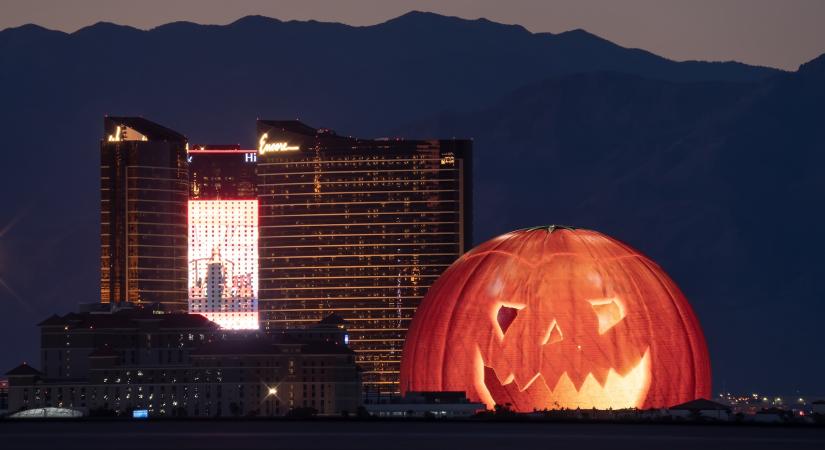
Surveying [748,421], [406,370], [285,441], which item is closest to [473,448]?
[285,441]

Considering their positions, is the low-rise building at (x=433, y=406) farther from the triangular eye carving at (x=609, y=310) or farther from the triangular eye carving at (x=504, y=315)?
the triangular eye carving at (x=609, y=310)

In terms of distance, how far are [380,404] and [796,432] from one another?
43.0 m

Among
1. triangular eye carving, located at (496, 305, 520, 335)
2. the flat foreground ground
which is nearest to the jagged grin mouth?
triangular eye carving, located at (496, 305, 520, 335)

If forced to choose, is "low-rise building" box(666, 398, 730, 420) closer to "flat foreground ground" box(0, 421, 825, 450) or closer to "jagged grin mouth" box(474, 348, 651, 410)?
"jagged grin mouth" box(474, 348, 651, 410)

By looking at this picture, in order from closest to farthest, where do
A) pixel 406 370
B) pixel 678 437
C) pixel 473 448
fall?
pixel 473 448 → pixel 678 437 → pixel 406 370

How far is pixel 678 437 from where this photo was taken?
94562 millimetres

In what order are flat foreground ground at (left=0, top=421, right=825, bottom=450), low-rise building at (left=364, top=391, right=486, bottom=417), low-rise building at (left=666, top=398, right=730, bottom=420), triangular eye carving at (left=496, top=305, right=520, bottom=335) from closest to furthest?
flat foreground ground at (left=0, top=421, right=825, bottom=450)
low-rise building at (left=666, top=398, right=730, bottom=420)
triangular eye carving at (left=496, top=305, right=520, bottom=335)
low-rise building at (left=364, top=391, right=486, bottom=417)

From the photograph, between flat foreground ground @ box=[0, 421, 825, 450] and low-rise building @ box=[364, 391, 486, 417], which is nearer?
flat foreground ground @ box=[0, 421, 825, 450]

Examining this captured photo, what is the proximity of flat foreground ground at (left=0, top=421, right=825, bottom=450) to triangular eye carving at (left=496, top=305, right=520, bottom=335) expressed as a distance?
40.7 feet

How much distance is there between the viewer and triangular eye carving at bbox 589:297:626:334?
121625mm

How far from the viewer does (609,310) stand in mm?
121875

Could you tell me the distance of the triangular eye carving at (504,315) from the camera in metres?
122

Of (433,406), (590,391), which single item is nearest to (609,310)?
(590,391)

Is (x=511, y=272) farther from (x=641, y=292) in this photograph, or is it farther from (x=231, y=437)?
(x=231, y=437)
